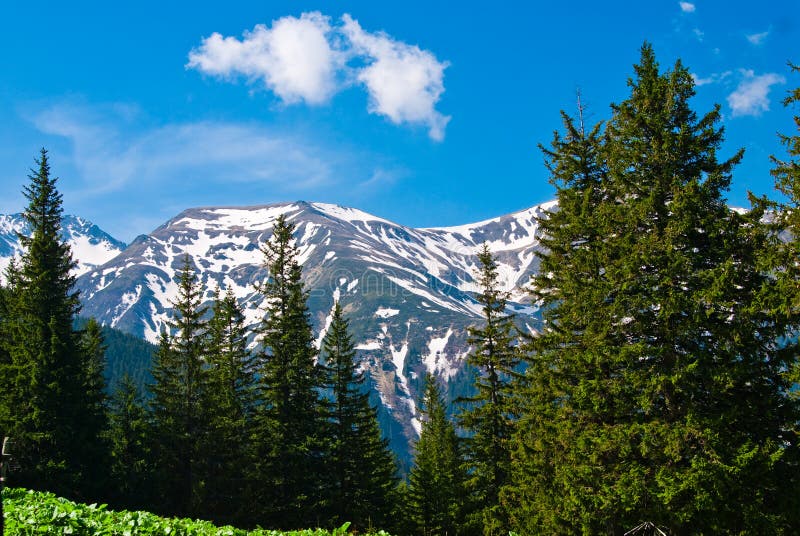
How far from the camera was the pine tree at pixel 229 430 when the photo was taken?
2908 cm

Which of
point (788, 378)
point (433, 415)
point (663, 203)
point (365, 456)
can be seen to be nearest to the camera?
point (788, 378)

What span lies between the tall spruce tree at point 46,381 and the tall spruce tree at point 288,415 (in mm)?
8479

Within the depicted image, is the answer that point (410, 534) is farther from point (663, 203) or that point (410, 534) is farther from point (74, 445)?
point (663, 203)

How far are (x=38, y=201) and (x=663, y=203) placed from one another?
98.0 feet

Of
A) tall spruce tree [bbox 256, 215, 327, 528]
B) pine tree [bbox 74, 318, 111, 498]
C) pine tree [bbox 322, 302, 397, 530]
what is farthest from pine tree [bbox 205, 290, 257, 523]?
pine tree [bbox 74, 318, 111, 498]

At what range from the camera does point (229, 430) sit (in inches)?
1166

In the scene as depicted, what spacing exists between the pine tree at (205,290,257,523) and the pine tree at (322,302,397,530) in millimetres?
4522

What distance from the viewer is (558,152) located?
2003 cm

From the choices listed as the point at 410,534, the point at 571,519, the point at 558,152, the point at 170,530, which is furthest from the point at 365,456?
the point at 170,530

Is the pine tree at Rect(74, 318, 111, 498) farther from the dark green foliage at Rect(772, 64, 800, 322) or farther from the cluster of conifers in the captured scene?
the dark green foliage at Rect(772, 64, 800, 322)

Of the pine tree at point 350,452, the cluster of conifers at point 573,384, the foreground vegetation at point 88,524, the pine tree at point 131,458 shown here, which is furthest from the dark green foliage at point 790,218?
the pine tree at point 131,458

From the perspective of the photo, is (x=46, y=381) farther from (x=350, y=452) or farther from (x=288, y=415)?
(x=350, y=452)

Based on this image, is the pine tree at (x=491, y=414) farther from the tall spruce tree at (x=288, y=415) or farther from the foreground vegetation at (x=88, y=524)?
the foreground vegetation at (x=88, y=524)

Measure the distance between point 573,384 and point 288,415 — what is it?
16.4 m
